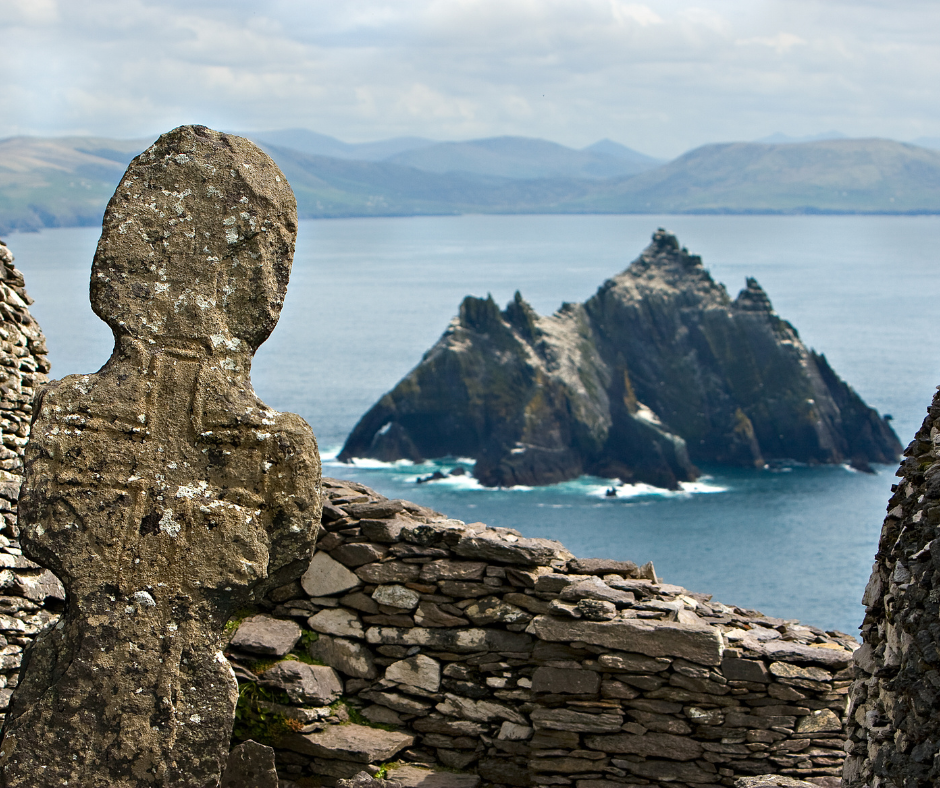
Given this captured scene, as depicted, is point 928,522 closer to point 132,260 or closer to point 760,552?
point 132,260

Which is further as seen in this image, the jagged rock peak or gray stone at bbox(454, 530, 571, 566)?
the jagged rock peak

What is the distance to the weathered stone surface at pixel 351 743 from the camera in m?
10.1

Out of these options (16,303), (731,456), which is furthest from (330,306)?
(16,303)

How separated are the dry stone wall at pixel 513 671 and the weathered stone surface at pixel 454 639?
0.01 metres

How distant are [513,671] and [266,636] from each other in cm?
251

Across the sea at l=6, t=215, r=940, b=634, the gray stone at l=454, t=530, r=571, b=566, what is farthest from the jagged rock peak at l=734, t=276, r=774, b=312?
the gray stone at l=454, t=530, r=571, b=566

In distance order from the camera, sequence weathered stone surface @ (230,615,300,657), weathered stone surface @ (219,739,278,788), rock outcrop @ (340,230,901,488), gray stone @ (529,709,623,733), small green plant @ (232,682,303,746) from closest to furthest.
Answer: weathered stone surface @ (219,739,278,788), gray stone @ (529,709,623,733), small green plant @ (232,682,303,746), weathered stone surface @ (230,615,300,657), rock outcrop @ (340,230,901,488)

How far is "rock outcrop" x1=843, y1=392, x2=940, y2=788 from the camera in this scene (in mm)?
5965

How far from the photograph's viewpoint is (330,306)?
172 meters

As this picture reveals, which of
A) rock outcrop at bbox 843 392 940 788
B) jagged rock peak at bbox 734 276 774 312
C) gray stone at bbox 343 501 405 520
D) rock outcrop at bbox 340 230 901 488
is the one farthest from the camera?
jagged rock peak at bbox 734 276 774 312

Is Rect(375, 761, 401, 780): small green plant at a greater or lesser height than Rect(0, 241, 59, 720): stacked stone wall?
lesser

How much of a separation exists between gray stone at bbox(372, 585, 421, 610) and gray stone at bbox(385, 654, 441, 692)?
52cm

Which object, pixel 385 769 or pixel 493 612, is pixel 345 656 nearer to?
pixel 385 769

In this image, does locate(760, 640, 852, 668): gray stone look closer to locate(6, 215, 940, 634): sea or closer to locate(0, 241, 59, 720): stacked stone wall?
locate(0, 241, 59, 720): stacked stone wall
